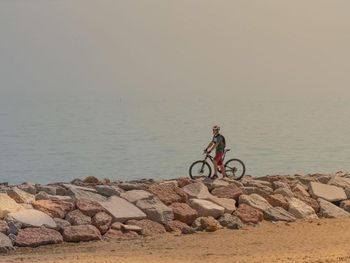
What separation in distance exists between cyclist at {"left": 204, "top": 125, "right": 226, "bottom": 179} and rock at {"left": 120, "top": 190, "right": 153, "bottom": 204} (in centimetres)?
242

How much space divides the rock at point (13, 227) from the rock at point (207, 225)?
2778mm

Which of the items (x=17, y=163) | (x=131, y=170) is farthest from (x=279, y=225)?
(x=17, y=163)

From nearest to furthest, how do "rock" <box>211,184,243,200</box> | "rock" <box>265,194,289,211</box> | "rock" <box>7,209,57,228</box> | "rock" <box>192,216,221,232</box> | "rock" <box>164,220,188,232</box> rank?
"rock" <box>7,209,57,228</box>, "rock" <box>192,216,221,232</box>, "rock" <box>164,220,188,232</box>, "rock" <box>211,184,243,200</box>, "rock" <box>265,194,289,211</box>

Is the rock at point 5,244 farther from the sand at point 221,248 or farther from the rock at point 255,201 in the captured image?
the rock at point 255,201

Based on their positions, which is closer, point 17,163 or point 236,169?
point 236,169

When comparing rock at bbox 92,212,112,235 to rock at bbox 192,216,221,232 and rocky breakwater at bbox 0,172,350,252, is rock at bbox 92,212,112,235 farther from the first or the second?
rock at bbox 192,216,221,232

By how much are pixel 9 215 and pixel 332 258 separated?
4871 millimetres

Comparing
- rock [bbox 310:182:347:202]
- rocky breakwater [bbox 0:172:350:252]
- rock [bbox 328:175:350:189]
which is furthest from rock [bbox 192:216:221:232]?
rock [bbox 328:175:350:189]

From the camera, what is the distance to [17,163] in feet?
142

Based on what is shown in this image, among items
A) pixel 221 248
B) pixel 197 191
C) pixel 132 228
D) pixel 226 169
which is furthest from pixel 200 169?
pixel 221 248

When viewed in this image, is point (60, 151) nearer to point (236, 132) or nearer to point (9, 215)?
point (236, 132)

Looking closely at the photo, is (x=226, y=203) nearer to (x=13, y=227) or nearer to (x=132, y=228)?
(x=132, y=228)

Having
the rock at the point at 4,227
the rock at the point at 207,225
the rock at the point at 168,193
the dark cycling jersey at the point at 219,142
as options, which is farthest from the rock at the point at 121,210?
the dark cycling jersey at the point at 219,142

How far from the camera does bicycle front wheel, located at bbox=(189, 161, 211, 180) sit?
1755cm
